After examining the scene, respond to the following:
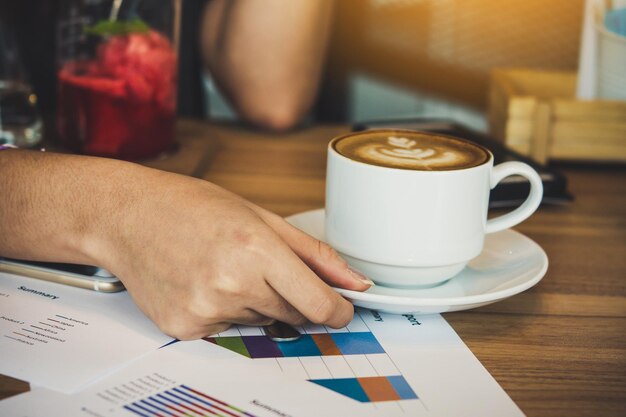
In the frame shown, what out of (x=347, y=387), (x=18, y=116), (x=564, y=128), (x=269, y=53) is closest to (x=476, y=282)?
(x=347, y=387)

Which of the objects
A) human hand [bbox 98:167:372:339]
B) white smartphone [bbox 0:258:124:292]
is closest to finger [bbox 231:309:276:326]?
human hand [bbox 98:167:372:339]

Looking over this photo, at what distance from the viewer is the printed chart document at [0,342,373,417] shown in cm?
48

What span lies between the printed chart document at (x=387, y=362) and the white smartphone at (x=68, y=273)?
0.12 metres

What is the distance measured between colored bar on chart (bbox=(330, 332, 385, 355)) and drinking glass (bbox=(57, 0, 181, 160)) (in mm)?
472

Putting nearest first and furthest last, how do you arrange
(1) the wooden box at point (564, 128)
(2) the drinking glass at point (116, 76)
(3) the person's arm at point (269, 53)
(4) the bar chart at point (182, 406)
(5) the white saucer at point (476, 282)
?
1. (4) the bar chart at point (182, 406)
2. (5) the white saucer at point (476, 282)
3. (2) the drinking glass at point (116, 76)
4. (1) the wooden box at point (564, 128)
5. (3) the person's arm at point (269, 53)

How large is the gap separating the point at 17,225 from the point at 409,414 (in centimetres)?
37

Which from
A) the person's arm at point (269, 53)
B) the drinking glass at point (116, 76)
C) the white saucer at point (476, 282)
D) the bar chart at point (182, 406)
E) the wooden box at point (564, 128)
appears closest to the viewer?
the bar chart at point (182, 406)

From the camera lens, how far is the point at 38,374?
1.68ft

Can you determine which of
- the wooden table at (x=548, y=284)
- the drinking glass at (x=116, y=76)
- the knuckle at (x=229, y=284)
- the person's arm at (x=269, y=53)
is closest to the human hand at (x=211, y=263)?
the knuckle at (x=229, y=284)

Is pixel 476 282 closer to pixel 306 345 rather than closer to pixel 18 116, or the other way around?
pixel 306 345

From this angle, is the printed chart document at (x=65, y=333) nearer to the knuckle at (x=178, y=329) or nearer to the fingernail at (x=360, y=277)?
the knuckle at (x=178, y=329)

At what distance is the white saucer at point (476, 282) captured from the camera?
1.90 ft

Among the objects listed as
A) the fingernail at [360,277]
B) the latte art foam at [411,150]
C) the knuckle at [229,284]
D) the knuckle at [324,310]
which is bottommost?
the knuckle at [324,310]

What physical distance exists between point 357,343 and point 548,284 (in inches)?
9.2
